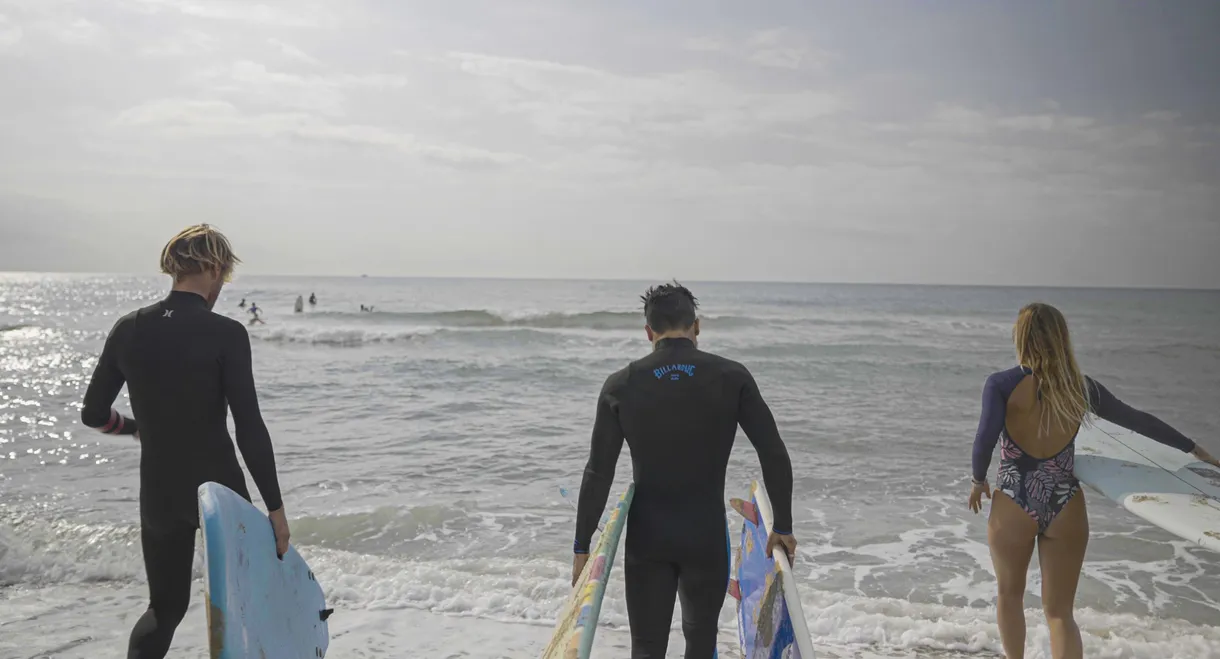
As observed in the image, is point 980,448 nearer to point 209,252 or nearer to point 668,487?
point 668,487

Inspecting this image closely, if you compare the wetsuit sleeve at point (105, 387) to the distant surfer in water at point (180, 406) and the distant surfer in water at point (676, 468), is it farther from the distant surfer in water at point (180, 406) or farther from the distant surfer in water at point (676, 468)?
the distant surfer in water at point (676, 468)

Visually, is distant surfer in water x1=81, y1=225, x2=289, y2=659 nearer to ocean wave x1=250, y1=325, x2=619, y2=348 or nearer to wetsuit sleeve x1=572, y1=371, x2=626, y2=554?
wetsuit sleeve x1=572, y1=371, x2=626, y2=554

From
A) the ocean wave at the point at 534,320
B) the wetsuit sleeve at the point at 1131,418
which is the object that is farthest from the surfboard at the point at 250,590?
the ocean wave at the point at 534,320

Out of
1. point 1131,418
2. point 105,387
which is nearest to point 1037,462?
point 1131,418

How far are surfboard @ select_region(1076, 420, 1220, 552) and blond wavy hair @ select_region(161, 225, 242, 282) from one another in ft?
11.9

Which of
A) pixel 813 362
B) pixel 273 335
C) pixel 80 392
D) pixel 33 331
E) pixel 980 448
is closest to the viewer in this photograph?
pixel 980 448

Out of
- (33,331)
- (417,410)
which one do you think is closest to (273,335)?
(33,331)

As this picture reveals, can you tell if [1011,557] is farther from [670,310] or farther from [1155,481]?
[670,310]

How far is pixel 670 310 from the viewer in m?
2.66

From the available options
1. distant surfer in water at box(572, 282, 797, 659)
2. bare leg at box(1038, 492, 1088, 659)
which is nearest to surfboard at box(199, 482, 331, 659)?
distant surfer in water at box(572, 282, 797, 659)

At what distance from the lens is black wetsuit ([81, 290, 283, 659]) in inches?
95.8

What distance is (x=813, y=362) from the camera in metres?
19.8

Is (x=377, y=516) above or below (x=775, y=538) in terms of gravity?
below

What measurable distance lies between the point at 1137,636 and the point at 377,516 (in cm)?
561
